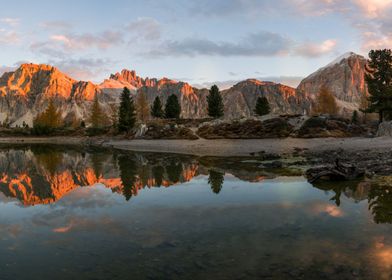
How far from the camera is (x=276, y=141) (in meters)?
51.7

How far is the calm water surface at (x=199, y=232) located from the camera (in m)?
8.92

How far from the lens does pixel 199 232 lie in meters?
12.2

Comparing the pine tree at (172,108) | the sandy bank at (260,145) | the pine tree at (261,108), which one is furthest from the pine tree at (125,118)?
the pine tree at (261,108)

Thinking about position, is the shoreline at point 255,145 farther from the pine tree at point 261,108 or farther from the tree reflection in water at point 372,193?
the pine tree at point 261,108

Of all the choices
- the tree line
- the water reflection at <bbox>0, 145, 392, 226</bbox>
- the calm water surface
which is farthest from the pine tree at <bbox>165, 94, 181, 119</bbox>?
the calm water surface

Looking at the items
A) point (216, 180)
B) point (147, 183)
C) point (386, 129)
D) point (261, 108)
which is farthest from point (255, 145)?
A: point (261, 108)

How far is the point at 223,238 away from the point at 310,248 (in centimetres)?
281

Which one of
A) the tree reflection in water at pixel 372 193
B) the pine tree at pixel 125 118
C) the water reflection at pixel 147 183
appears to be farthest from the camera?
the pine tree at pixel 125 118

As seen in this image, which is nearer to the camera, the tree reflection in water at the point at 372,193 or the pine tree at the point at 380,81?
the tree reflection in water at the point at 372,193

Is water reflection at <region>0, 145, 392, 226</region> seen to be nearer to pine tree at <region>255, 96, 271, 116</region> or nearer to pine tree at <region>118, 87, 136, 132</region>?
pine tree at <region>118, 87, 136, 132</region>

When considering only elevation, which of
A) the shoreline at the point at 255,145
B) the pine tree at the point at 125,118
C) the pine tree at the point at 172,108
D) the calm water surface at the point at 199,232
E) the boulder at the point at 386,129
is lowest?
the calm water surface at the point at 199,232

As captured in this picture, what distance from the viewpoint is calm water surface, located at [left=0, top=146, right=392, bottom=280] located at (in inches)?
351

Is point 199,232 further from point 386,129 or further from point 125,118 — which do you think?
point 125,118

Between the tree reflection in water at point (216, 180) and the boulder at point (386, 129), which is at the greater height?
the boulder at point (386, 129)
